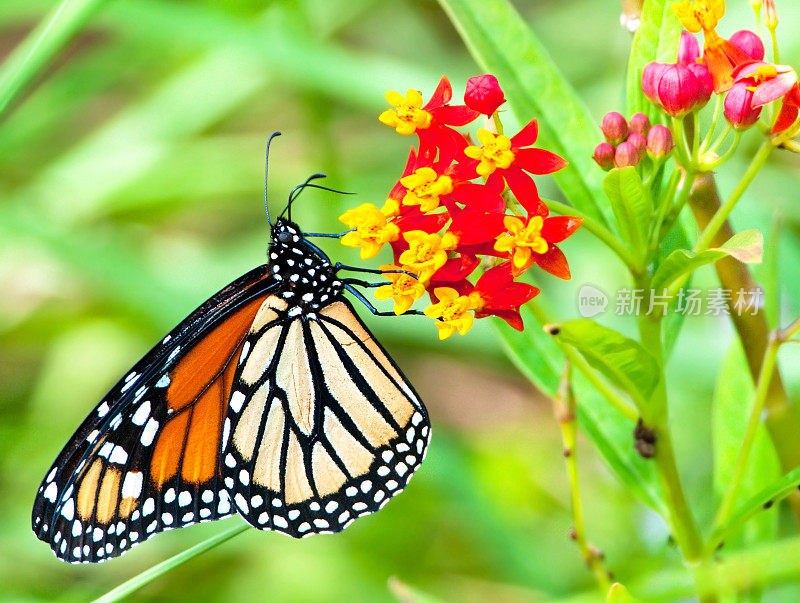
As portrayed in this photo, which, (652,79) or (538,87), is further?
(538,87)

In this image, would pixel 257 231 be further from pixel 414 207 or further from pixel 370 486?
pixel 414 207

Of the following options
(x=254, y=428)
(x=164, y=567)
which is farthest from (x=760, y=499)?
(x=254, y=428)

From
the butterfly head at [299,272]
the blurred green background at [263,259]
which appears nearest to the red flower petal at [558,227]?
the blurred green background at [263,259]

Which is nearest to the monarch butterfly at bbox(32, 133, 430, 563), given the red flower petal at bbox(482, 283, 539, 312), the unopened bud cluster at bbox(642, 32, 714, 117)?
the red flower petal at bbox(482, 283, 539, 312)

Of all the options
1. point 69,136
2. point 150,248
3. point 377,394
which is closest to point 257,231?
point 150,248

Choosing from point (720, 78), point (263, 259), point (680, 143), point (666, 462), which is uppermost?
point (263, 259)

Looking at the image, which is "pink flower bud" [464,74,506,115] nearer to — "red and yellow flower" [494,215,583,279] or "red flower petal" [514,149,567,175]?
"red flower petal" [514,149,567,175]

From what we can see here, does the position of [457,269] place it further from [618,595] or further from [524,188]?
[618,595]
